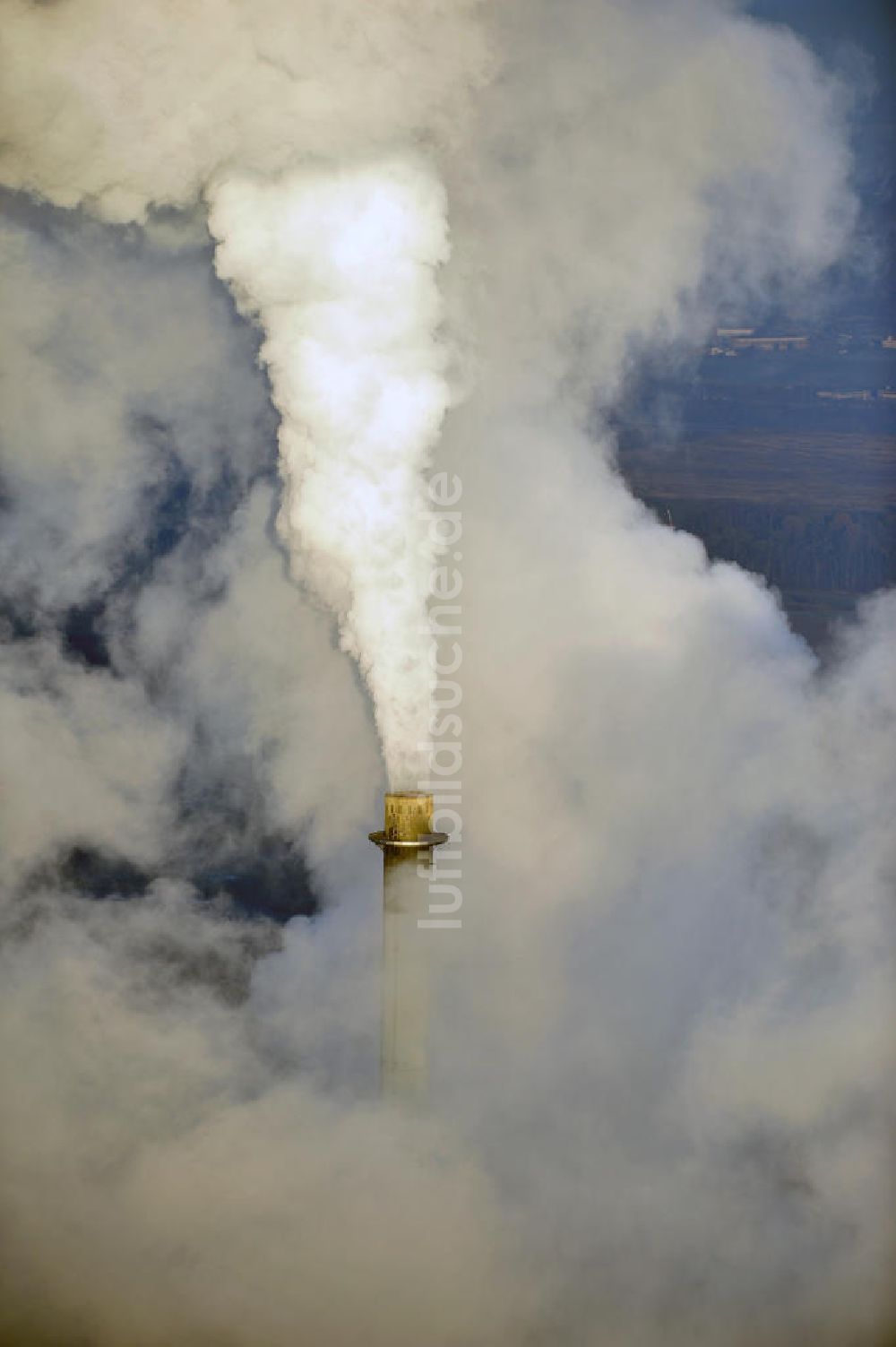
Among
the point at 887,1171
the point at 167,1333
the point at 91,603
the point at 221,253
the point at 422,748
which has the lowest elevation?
the point at 167,1333

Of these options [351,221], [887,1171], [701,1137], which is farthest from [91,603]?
[887,1171]

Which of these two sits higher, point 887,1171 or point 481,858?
point 481,858

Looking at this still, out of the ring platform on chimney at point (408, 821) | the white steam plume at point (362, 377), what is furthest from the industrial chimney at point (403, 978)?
the white steam plume at point (362, 377)

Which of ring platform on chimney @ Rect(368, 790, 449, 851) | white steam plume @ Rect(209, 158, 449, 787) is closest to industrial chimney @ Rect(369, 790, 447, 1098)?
ring platform on chimney @ Rect(368, 790, 449, 851)

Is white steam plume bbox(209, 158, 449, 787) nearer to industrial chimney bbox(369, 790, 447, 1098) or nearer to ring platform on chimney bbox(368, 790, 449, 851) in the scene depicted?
ring platform on chimney bbox(368, 790, 449, 851)

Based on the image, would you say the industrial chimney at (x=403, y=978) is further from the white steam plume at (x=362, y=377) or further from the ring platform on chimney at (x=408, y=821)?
the white steam plume at (x=362, y=377)

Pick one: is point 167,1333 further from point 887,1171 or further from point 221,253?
point 221,253
